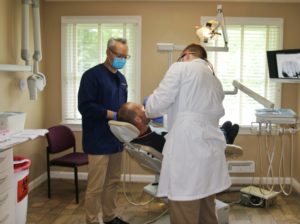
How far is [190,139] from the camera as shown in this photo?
194 cm

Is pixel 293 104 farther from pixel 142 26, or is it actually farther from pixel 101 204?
pixel 101 204

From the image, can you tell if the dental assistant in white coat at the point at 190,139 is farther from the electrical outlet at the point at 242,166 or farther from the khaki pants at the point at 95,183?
the electrical outlet at the point at 242,166

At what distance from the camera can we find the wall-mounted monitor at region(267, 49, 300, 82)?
131 inches

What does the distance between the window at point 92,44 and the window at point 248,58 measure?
816 millimetres

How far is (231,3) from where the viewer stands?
155 inches

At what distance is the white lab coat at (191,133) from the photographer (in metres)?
1.94

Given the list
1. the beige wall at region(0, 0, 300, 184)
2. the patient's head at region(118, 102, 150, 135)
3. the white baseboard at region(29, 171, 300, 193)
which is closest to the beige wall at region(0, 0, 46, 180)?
the beige wall at region(0, 0, 300, 184)

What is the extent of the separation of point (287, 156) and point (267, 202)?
35.7 inches

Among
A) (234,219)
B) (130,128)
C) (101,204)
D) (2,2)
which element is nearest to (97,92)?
(130,128)

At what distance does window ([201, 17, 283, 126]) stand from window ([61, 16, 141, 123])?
816 millimetres

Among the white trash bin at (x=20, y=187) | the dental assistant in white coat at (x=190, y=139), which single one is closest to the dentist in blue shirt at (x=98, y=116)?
the white trash bin at (x=20, y=187)

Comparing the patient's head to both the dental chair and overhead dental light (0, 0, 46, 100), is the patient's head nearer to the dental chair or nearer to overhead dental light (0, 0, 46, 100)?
the dental chair

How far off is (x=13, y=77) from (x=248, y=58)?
2.45m

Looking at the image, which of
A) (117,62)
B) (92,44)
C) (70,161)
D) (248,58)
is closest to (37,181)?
(70,161)
